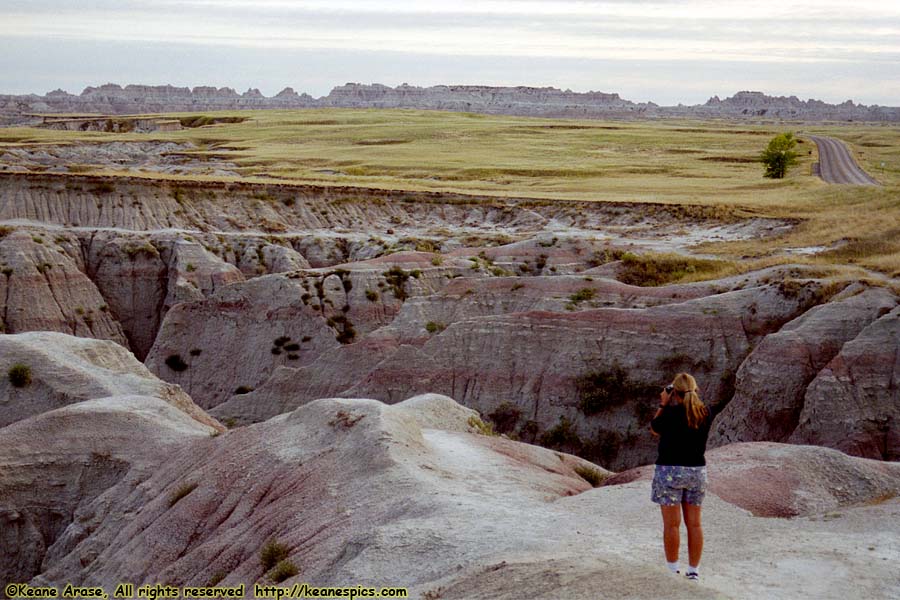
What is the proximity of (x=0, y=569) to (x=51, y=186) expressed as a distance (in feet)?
147

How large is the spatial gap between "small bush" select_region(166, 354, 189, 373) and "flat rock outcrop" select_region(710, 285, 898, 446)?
85.6 ft

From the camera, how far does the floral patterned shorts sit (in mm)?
14258

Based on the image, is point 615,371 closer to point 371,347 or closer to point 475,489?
point 371,347

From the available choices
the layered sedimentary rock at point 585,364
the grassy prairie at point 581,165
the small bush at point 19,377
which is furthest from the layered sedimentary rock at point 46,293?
the grassy prairie at point 581,165

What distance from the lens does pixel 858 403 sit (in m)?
30.7

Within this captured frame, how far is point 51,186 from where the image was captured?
66125 mm

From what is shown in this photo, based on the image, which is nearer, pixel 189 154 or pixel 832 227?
pixel 832 227

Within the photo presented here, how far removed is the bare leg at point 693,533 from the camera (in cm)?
1420

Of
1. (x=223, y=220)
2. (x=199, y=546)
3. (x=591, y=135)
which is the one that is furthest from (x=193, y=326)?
(x=591, y=135)

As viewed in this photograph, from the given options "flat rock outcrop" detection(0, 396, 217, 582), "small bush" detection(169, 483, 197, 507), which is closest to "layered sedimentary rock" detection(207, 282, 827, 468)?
"flat rock outcrop" detection(0, 396, 217, 582)

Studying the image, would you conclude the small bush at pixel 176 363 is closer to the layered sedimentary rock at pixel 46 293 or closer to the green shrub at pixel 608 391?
the layered sedimentary rock at pixel 46 293

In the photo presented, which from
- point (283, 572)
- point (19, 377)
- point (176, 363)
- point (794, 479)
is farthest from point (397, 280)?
point (283, 572)

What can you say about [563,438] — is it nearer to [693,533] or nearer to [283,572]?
[283,572]

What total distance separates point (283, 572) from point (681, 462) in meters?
7.23
